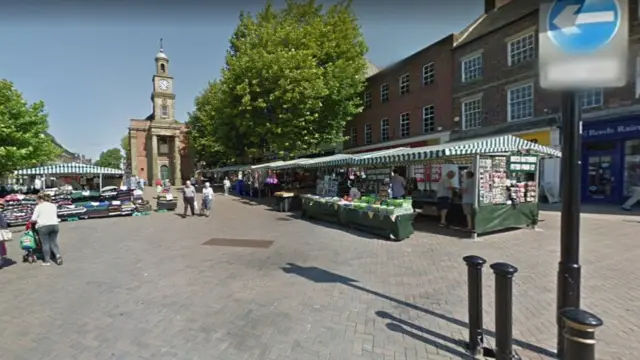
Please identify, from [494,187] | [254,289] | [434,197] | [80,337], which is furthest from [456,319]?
[434,197]

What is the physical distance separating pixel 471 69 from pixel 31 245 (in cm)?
2019

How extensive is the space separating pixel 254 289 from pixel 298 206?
1038cm

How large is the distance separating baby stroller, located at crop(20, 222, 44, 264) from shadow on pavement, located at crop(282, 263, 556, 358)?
17.2ft

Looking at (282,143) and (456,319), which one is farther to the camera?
(282,143)

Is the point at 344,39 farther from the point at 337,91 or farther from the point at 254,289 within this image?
the point at 254,289

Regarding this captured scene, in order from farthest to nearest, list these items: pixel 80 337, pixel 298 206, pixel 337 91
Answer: pixel 337 91 → pixel 298 206 → pixel 80 337

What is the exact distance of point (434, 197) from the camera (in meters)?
11.4

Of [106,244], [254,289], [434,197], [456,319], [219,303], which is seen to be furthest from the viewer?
[434,197]

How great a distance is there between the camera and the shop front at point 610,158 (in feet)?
41.3

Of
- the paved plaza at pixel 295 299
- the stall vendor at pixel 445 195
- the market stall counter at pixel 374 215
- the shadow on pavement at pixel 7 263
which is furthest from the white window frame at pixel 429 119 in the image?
the shadow on pavement at pixel 7 263

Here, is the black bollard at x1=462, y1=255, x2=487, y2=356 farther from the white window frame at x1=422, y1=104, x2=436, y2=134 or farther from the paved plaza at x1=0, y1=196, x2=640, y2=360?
the white window frame at x1=422, y1=104, x2=436, y2=134

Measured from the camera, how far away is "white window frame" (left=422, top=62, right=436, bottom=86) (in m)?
20.7

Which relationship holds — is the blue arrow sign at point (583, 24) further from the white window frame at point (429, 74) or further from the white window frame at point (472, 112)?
the white window frame at point (429, 74)

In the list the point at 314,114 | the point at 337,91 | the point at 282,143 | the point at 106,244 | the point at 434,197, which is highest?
the point at 337,91
